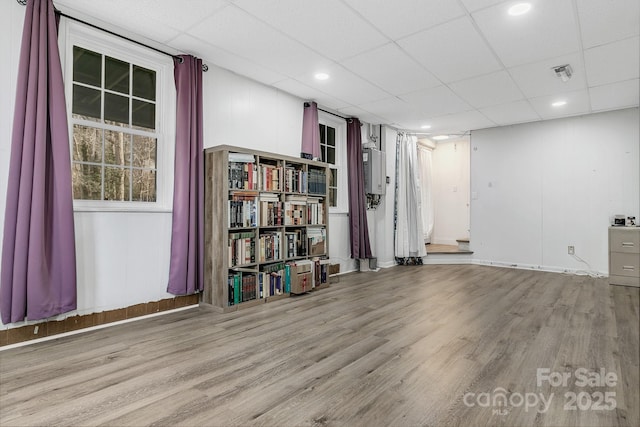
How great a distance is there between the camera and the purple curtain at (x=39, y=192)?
2.36m

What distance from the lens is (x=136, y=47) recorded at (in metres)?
3.13

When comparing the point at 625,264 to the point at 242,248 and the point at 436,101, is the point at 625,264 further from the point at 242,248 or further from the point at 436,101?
the point at 242,248

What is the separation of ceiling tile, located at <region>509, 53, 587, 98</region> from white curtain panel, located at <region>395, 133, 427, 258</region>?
89.7 inches

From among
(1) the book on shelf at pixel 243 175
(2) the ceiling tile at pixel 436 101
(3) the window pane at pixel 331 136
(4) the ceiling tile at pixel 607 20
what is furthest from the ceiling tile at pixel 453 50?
(3) the window pane at pixel 331 136

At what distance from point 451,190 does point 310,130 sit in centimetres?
439

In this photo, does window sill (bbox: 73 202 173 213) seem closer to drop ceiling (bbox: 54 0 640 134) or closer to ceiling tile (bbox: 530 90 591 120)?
drop ceiling (bbox: 54 0 640 134)

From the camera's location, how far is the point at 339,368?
6.96 ft

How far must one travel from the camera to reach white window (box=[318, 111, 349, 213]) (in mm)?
5457

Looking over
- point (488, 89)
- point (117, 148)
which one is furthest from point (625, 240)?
point (117, 148)

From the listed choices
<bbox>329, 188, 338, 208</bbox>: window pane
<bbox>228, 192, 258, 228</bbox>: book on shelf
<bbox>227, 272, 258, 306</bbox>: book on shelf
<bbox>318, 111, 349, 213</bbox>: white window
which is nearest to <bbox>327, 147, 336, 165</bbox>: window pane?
<bbox>318, 111, 349, 213</bbox>: white window

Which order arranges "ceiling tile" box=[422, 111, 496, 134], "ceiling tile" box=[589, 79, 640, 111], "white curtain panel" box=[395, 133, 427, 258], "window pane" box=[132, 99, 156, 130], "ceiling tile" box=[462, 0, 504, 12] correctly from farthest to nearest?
"white curtain panel" box=[395, 133, 427, 258]
"ceiling tile" box=[422, 111, 496, 134]
"ceiling tile" box=[589, 79, 640, 111]
"window pane" box=[132, 99, 156, 130]
"ceiling tile" box=[462, 0, 504, 12]

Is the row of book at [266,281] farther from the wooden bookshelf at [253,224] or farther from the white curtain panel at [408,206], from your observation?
the white curtain panel at [408,206]

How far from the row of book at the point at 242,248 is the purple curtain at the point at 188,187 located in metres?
0.30

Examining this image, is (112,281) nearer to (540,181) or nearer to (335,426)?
(335,426)
